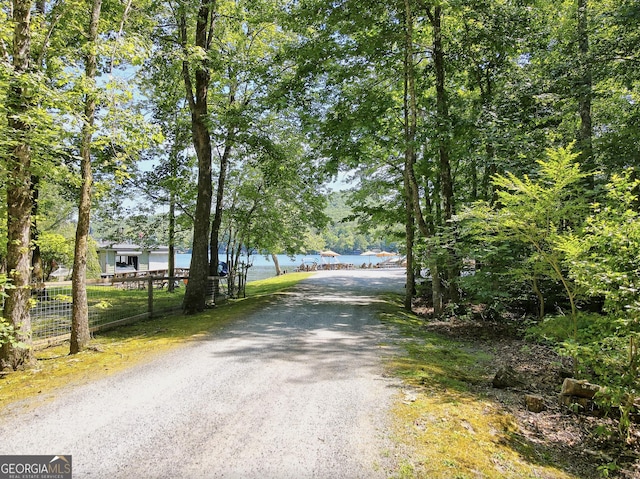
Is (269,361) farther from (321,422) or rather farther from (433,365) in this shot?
(433,365)

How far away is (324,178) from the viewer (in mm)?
14492

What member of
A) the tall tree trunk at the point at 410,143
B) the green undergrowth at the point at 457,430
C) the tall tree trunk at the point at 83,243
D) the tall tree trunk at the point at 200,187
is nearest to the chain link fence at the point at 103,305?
the tall tree trunk at the point at 83,243

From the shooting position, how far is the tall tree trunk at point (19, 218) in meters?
4.95

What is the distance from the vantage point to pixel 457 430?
11.1 feet

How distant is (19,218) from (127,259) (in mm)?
34379

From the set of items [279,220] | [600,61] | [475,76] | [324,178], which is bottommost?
[279,220]

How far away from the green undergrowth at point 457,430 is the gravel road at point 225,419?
0.22 metres

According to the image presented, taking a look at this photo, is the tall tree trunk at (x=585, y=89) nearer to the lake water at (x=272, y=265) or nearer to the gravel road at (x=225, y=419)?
the gravel road at (x=225, y=419)

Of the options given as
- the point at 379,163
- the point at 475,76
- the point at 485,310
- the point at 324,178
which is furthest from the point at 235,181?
the point at 485,310

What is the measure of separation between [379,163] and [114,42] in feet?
36.2

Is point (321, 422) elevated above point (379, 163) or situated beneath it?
situated beneath

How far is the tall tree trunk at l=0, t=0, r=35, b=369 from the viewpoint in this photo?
195 inches

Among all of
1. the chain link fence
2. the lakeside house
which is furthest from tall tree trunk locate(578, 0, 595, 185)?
the lakeside house

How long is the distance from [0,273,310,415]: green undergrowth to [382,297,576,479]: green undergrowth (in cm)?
391
